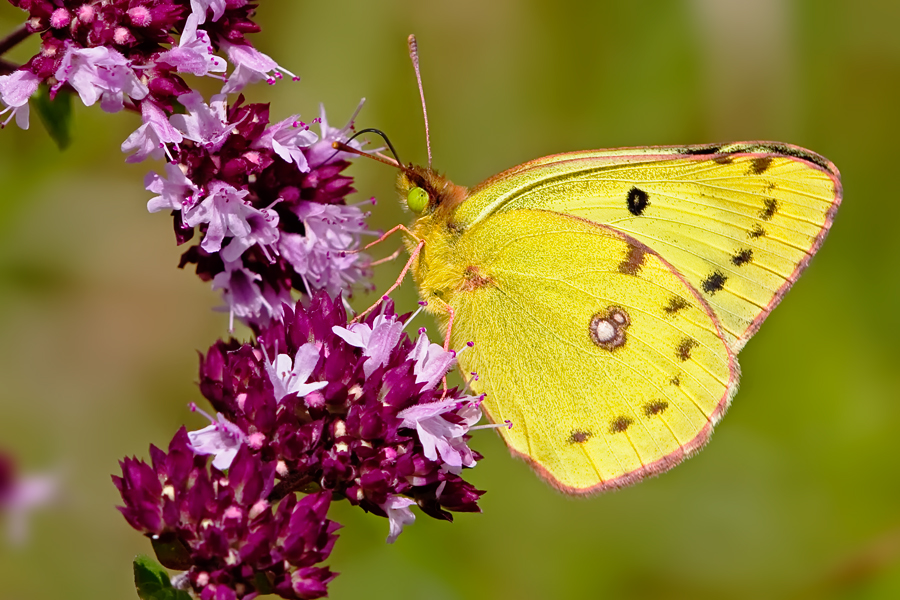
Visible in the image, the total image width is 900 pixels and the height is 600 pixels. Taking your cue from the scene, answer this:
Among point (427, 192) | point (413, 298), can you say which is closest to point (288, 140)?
point (427, 192)

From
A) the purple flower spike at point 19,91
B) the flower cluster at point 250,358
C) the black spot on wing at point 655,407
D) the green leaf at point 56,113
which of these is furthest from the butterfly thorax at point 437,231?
the purple flower spike at point 19,91

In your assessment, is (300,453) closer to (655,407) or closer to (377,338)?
(377,338)

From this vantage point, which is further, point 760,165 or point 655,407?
point 655,407

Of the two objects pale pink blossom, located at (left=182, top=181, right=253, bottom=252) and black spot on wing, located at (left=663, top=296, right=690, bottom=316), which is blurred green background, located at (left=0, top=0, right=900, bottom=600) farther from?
pale pink blossom, located at (left=182, top=181, right=253, bottom=252)

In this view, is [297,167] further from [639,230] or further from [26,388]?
[26,388]

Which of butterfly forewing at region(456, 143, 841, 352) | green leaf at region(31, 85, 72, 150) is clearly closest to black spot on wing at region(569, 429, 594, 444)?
butterfly forewing at region(456, 143, 841, 352)

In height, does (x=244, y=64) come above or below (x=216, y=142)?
above
